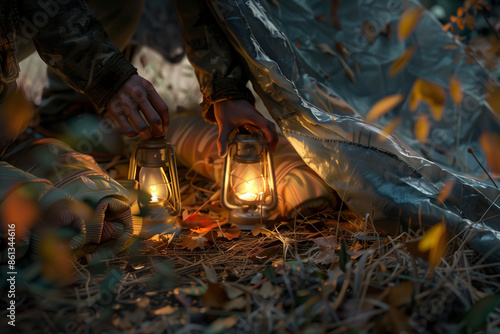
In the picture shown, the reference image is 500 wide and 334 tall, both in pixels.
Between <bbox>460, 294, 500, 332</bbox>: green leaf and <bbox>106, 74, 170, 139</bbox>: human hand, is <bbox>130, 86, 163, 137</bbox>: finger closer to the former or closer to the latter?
<bbox>106, 74, 170, 139</bbox>: human hand

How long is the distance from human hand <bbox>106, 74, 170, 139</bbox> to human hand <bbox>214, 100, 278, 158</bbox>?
0.24m

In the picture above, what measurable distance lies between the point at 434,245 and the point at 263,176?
587mm

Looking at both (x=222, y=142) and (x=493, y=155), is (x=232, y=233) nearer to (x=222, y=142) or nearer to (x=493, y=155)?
(x=222, y=142)

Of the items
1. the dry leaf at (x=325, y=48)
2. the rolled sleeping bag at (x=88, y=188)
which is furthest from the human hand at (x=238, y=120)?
the dry leaf at (x=325, y=48)

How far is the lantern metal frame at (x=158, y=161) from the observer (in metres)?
1.14

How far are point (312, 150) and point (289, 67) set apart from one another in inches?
11.2

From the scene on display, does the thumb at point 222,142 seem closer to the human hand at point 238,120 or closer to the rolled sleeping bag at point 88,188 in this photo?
the human hand at point 238,120

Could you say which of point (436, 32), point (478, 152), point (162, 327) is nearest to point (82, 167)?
point (162, 327)

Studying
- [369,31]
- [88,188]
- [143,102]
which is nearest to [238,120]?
[143,102]

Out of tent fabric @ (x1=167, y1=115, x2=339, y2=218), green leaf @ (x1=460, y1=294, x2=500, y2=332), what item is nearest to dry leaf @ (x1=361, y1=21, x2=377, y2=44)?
tent fabric @ (x1=167, y1=115, x2=339, y2=218)

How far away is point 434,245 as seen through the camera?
0.84m

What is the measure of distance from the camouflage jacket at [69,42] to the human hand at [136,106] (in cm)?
2

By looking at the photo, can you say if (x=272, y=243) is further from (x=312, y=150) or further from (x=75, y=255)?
(x=75, y=255)

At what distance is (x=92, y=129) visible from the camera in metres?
1.79
